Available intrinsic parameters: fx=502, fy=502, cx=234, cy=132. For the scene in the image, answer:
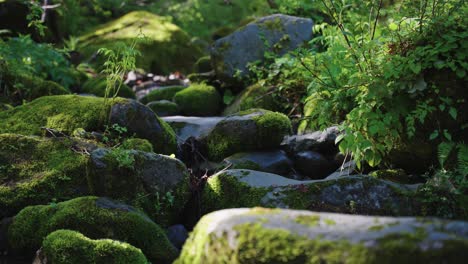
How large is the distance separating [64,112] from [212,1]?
12.2m

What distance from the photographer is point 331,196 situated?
4.69 metres

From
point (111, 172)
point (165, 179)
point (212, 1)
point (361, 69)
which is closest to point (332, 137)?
point (361, 69)

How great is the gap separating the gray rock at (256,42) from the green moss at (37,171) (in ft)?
14.0

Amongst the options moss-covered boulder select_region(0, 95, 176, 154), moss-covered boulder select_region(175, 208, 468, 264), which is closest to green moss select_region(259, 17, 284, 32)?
moss-covered boulder select_region(0, 95, 176, 154)

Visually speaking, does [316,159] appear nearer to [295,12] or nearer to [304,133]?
[304,133]

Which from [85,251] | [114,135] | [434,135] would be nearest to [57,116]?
[114,135]

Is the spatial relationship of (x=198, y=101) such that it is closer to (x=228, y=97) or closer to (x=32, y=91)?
(x=228, y=97)

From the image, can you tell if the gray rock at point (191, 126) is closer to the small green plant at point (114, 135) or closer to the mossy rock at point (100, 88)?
the small green plant at point (114, 135)

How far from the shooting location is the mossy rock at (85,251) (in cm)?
387

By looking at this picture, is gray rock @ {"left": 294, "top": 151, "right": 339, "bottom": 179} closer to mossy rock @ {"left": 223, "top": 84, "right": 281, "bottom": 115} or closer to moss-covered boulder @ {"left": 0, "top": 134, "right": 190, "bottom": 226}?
moss-covered boulder @ {"left": 0, "top": 134, "right": 190, "bottom": 226}

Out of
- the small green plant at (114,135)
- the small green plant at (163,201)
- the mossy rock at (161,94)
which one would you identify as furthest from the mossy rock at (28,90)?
the small green plant at (163,201)

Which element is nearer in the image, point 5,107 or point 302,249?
point 302,249

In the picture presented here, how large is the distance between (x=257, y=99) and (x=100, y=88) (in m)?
3.24

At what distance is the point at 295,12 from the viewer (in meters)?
11.1
